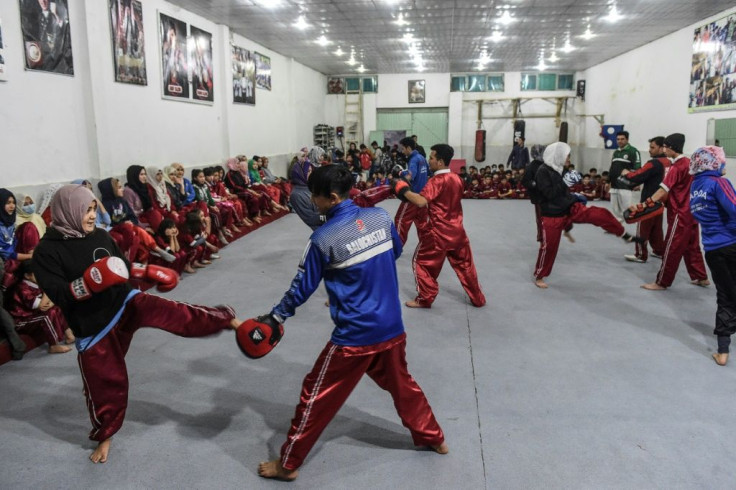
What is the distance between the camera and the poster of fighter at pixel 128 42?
6.94 metres

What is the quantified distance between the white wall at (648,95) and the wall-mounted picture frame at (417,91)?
5458 millimetres

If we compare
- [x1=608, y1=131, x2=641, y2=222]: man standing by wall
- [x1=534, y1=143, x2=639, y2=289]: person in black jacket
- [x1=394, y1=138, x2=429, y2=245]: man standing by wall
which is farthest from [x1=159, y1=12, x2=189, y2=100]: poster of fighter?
[x1=608, y1=131, x2=641, y2=222]: man standing by wall

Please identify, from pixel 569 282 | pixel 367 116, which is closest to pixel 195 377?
pixel 569 282

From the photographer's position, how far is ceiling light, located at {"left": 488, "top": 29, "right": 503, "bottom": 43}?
11.2m

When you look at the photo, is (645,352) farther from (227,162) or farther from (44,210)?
(227,162)

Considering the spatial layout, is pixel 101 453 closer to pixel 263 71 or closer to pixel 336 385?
pixel 336 385

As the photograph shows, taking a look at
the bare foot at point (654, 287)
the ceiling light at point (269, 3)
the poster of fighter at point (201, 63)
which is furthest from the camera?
the poster of fighter at point (201, 63)

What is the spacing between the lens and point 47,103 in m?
5.95

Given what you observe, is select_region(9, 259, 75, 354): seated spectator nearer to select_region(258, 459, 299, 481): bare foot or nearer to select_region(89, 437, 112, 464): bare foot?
select_region(89, 437, 112, 464): bare foot

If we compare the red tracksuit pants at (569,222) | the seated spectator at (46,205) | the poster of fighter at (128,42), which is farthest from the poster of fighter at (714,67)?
the seated spectator at (46,205)

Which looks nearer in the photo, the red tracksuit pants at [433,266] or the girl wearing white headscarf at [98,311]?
the girl wearing white headscarf at [98,311]

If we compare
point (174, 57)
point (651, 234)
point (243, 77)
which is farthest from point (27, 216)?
point (243, 77)

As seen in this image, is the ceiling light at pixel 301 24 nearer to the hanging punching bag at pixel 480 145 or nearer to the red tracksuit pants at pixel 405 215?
the red tracksuit pants at pixel 405 215

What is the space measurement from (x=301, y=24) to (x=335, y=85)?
27.8 feet
